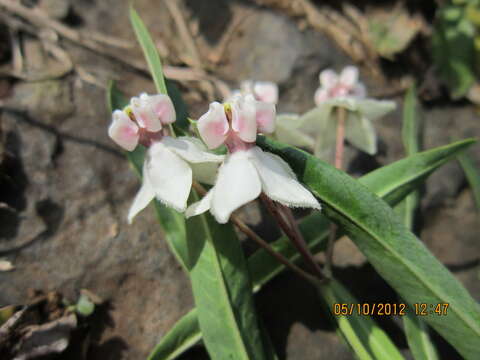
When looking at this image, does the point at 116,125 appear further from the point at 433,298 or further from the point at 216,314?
the point at 433,298

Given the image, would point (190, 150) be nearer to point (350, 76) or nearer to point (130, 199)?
point (130, 199)

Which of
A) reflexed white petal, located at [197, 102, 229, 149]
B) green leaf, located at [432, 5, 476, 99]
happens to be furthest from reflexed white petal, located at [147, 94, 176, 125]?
green leaf, located at [432, 5, 476, 99]

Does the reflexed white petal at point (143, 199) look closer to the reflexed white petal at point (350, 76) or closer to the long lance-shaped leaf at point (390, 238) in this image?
the long lance-shaped leaf at point (390, 238)

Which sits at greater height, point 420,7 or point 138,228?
point 420,7

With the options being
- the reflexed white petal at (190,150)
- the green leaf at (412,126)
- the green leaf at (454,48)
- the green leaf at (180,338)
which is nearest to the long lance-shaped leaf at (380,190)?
the green leaf at (180,338)

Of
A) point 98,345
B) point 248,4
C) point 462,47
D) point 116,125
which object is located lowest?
point 98,345

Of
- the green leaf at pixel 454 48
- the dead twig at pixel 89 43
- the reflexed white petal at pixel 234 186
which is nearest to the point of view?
the reflexed white petal at pixel 234 186

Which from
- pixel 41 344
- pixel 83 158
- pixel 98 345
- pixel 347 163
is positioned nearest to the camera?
pixel 41 344

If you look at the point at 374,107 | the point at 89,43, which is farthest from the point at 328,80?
the point at 89,43

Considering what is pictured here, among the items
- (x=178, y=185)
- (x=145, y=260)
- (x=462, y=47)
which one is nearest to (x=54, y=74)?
(x=145, y=260)
